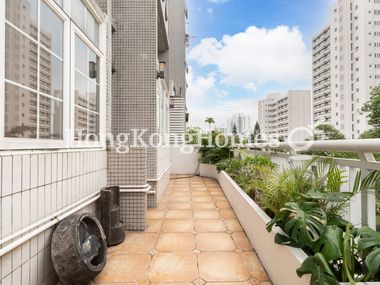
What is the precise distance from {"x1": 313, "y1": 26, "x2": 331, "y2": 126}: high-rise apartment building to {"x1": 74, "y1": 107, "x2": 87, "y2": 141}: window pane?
64.7 metres

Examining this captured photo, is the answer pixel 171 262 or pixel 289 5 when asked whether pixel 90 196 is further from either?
pixel 289 5

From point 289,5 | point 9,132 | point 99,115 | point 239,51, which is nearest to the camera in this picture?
point 9,132

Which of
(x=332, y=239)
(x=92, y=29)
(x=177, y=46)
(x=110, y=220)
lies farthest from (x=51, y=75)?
(x=177, y=46)

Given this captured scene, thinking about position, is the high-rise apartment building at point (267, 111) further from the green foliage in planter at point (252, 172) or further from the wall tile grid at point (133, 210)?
the wall tile grid at point (133, 210)

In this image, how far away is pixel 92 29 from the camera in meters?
2.99

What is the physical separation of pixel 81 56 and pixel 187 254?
2.42 meters

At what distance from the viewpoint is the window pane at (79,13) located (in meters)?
2.48

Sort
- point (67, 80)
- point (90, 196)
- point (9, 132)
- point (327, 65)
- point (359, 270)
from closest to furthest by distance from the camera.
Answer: point (359, 270) < point (9, 132) < point (67, 80) < point (90, 196) < point (327, 65)

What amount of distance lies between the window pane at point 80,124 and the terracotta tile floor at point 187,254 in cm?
130

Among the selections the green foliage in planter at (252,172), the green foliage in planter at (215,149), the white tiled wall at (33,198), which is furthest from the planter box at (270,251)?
the green foliage in planter at (215,149)

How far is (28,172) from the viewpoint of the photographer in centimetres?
167

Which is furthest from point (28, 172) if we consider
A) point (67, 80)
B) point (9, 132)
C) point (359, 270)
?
point (359, 270)

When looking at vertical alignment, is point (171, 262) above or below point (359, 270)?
below

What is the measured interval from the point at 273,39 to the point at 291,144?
1850 cm
